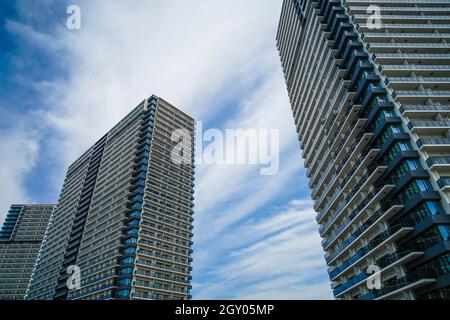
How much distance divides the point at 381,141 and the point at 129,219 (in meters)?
63.7

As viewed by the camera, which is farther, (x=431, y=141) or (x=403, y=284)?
(x=431, y=141)

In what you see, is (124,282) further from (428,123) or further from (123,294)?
(428,123)

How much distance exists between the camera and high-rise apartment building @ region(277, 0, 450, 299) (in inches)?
1315

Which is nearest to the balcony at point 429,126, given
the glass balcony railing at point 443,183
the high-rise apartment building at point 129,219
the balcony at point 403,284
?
the glass balcony railing at point 443,183

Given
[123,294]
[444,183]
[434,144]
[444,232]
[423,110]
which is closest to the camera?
[444,232]

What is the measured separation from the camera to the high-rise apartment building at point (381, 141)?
33406mm

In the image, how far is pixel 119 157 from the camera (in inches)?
3792

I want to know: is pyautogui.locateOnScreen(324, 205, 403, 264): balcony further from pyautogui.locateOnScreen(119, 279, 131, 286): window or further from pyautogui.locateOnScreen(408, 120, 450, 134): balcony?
pyautogui.locateOnScreen(119, 279, 131, 286): window

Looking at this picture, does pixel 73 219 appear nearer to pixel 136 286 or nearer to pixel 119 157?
pixel 119 157

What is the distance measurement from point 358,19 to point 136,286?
74.6 m

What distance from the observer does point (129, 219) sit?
3036 inches

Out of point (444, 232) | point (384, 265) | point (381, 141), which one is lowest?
point (384, 265)

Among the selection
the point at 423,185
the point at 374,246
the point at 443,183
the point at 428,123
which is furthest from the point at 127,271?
the point at 428,123
